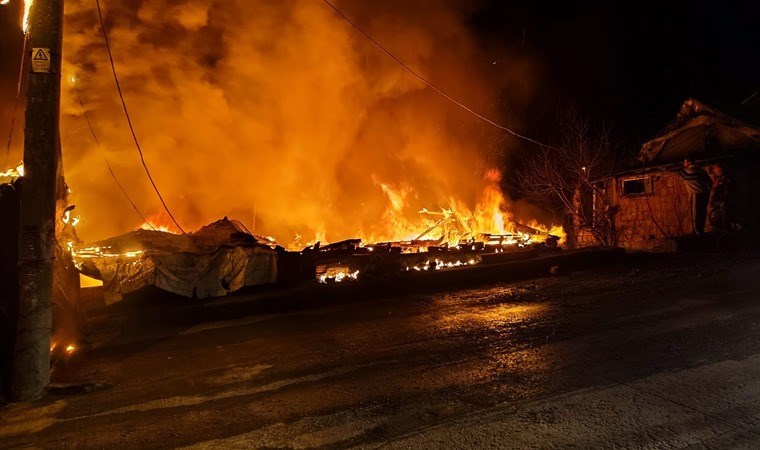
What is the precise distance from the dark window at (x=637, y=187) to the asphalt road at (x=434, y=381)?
33.8 feet

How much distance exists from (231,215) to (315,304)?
901 centimetres

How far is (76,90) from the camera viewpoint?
1354cm

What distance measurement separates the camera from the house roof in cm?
1628

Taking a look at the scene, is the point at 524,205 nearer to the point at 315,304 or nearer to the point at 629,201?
the point at 629,201

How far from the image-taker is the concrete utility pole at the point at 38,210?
4.89 meters

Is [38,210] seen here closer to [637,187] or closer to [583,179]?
[583,179]

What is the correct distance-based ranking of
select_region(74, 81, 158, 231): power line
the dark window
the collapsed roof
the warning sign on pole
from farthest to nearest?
the dark window < select_region(74, 81, 158, 231): power line < the collapsed roof < the warning sign on pole

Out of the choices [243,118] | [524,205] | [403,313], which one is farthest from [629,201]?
[243,118]

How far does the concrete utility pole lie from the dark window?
19.0 m

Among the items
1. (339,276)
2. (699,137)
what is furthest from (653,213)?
(339,276)

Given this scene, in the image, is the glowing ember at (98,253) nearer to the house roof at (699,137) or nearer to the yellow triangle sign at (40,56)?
the yellow triangle sign at (40,56)

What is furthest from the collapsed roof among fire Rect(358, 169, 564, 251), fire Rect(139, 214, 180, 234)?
fire Rect(358, 169, 564, 251)

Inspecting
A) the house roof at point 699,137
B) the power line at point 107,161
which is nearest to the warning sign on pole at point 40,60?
the power line at point 107,161

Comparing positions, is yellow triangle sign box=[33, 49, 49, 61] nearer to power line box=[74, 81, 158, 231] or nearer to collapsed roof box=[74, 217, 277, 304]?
collapsed roof box=[74, 217, 277, 304]
